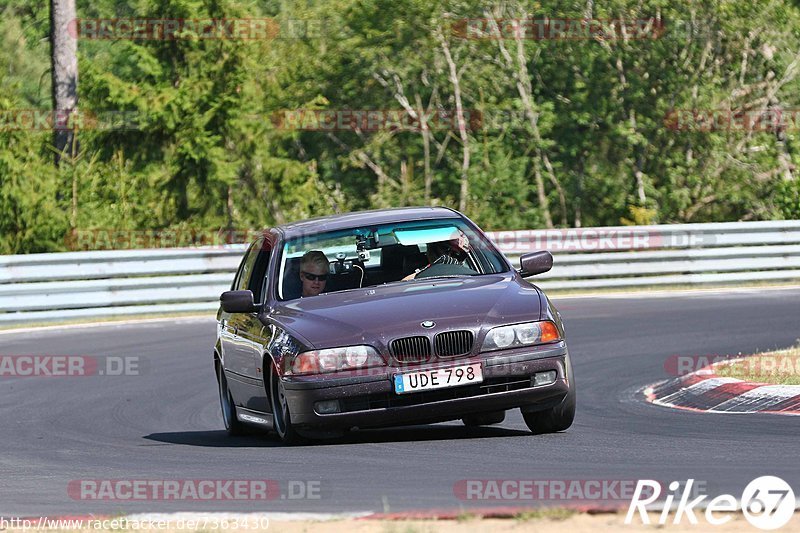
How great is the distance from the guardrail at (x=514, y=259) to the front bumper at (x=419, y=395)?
41.5 feet

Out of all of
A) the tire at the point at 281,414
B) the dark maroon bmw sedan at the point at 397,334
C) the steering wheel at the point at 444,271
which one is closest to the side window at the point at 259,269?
the dark maroon bmw sedan at the point at 397,334

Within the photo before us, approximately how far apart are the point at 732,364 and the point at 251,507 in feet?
22.3

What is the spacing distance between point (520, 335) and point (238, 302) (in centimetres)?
207

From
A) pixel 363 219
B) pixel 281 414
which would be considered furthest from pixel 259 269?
pixel 281 414

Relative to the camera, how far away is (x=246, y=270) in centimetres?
1145

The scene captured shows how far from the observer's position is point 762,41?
31.4m

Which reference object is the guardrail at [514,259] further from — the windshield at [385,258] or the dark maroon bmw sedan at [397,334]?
the windshield at [385,258]

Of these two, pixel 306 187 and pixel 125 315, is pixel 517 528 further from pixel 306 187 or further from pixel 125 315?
pixel 306 187

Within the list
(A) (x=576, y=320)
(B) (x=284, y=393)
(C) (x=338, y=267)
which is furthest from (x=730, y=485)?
(A) (x=576, y=320)

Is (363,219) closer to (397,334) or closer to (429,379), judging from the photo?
(397,334)

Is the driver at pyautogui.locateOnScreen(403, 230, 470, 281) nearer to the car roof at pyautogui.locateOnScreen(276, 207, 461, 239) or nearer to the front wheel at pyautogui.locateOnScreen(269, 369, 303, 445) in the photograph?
the car roof at pyautogui.locateOnScreen(276, 207, 461, 239)

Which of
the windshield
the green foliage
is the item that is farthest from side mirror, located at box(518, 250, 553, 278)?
the green foliage

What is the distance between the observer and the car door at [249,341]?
1003 cm

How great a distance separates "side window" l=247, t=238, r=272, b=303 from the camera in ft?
34.8
